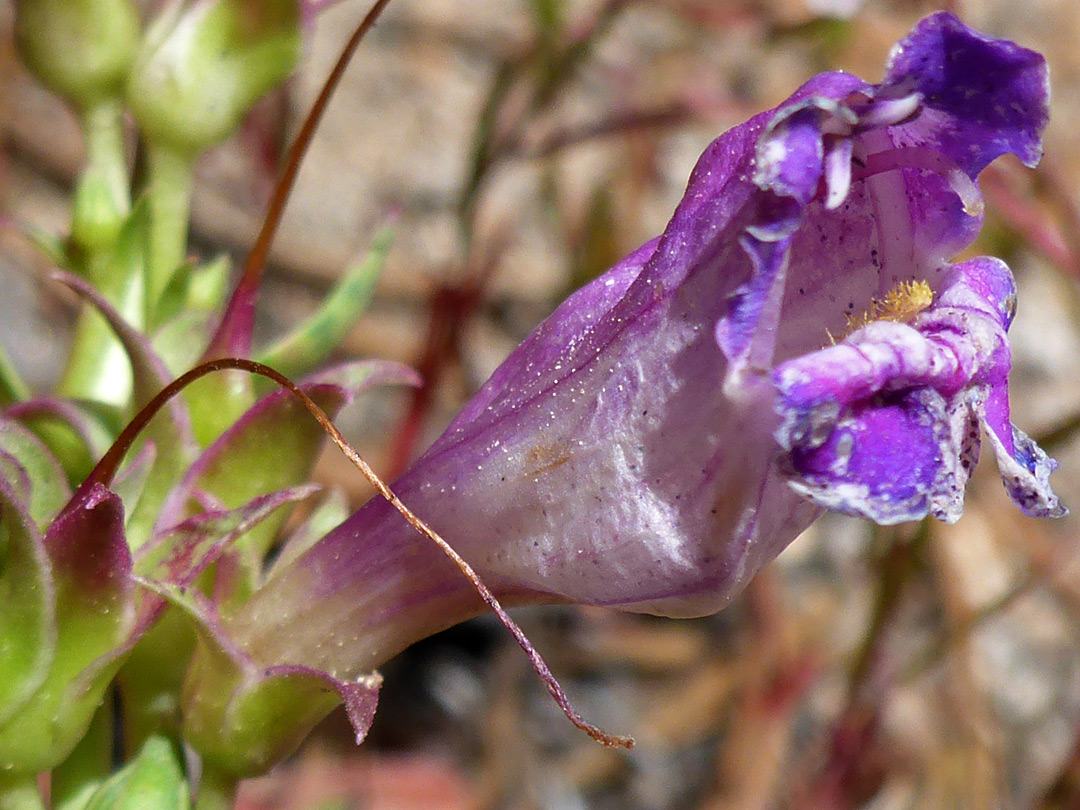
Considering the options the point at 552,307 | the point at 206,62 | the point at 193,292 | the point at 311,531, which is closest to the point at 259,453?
the point at 311,531

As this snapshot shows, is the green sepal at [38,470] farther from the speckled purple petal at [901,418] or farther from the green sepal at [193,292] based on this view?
the speckled purple petal at [901,418]

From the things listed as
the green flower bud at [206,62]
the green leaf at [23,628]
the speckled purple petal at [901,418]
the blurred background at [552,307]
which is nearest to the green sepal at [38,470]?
the green leaf at [23,628]

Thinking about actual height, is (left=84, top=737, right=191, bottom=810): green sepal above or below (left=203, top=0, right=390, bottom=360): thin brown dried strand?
below

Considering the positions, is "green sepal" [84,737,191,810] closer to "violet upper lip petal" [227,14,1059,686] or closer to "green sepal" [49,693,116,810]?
"green sepal" [49,693,116,810]

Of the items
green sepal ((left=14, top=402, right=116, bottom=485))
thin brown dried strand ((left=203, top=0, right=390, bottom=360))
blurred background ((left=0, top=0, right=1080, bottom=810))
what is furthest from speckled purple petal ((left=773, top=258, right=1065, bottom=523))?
blurred background ((left=0, top=0, right=1080, bottom=810))

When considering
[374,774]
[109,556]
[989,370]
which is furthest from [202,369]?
[374,774]
